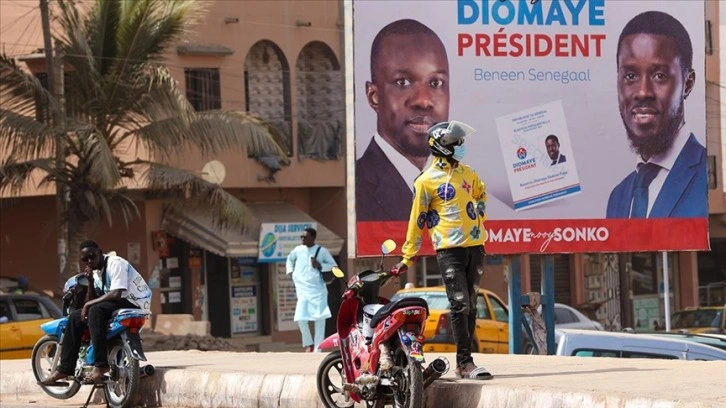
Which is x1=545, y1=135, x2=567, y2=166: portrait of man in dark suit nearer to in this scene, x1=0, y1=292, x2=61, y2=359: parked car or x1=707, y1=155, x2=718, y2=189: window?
x1=0, y1=292, x2=61, y2=359: parked car

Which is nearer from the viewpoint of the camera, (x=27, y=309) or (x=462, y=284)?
(x=462, y=284)

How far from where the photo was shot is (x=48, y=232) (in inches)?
1246

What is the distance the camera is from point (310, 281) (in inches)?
731

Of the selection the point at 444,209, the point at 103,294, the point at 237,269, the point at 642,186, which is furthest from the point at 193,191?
the point at 444,209

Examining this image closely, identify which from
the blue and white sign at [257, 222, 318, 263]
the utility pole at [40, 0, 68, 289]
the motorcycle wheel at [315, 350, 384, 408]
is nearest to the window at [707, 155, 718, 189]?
the blue and white sign at [257, 222, 318, 263]

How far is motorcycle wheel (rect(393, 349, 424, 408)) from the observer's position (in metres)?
9.02

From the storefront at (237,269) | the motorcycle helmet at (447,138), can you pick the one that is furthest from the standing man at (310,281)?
the storefront at (237,269)

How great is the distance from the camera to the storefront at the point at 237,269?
32594 mm

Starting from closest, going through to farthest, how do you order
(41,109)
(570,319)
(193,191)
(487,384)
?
(487,384) → (41,109) → (193,191) → (570,319)

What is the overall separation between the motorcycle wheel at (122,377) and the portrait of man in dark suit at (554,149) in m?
5.09

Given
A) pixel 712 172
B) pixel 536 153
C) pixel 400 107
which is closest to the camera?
pixel 400 107

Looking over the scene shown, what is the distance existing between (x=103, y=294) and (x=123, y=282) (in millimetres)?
217

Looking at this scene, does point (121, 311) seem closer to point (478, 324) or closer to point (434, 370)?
point (434, 370)

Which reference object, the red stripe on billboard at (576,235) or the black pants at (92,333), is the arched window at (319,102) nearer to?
the red stripe on billboard at (576,235)
